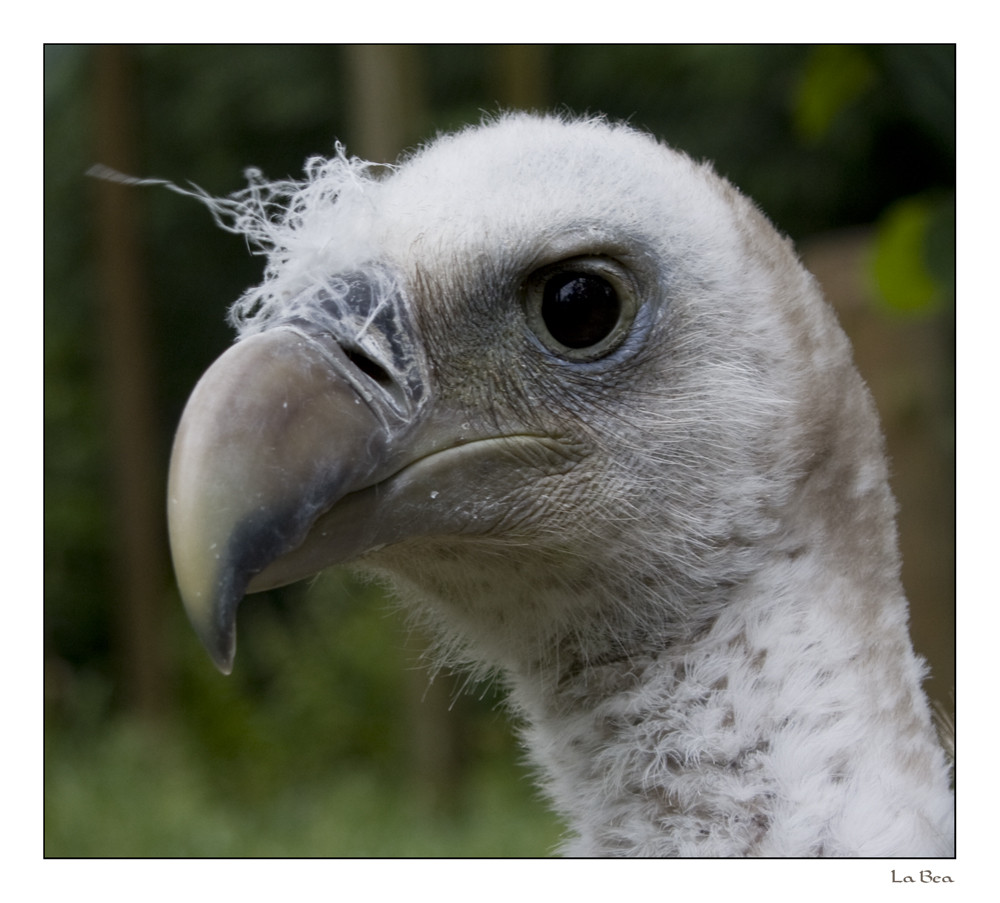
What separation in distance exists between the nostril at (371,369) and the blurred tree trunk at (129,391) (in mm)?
5704

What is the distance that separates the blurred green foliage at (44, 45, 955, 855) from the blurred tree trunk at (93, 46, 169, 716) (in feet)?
0.64

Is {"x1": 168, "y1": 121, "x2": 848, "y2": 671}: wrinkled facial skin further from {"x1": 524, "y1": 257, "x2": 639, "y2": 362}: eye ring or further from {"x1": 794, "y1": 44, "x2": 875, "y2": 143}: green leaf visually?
{"x1": 794, "y1": 44, "x2": 875, "y2": 143}: green leaf

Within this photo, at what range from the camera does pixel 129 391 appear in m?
7.05

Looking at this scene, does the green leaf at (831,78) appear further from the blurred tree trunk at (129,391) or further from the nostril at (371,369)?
the blurred tree trunk at (129,391)

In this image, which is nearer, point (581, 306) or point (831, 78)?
point (581, 306)

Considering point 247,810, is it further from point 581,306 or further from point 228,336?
point 581,306

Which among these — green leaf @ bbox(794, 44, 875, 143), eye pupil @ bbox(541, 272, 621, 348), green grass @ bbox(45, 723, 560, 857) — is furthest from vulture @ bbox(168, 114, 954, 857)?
green grass @ bbox(45, 723, 560, 857)

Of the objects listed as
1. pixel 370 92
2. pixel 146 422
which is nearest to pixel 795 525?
pixel 370 92

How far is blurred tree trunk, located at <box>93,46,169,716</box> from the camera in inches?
272

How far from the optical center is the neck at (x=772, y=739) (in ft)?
5.15

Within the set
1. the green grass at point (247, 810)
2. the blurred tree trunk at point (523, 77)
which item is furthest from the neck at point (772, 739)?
the blurred tree trunk at point (523, 77)

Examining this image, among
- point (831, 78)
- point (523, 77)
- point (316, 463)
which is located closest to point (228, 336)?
point (523, 77)

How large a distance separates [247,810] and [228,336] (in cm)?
271

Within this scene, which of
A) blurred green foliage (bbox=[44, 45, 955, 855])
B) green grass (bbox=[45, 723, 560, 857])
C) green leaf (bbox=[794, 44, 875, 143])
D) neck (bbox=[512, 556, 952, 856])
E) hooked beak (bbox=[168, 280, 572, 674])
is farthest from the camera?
green grass (bbox=[45, 723, 560, 857])
